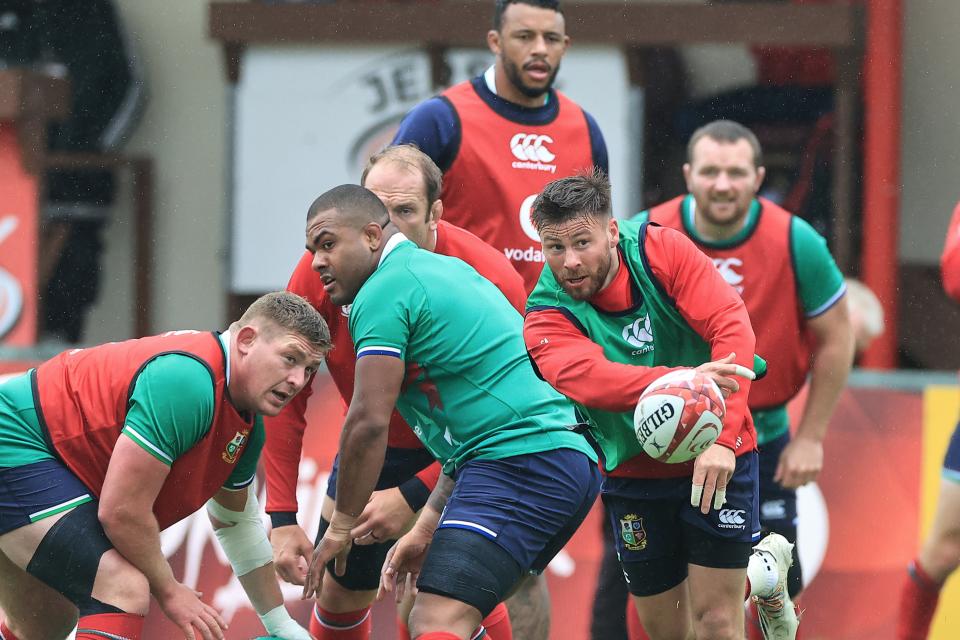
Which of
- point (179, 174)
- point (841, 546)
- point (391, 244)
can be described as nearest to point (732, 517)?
point (391, 244)

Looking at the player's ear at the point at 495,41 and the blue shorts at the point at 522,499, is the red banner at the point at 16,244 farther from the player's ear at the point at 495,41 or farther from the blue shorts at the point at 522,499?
the blue shorts at the point at 522,499

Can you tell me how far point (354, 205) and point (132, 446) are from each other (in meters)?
0.99

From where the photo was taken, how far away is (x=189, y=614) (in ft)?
14.9

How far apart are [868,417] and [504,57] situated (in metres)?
2.49

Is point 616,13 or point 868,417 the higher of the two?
point 616,13

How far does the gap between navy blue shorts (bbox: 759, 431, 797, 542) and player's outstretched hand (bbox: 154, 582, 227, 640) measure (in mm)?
2466

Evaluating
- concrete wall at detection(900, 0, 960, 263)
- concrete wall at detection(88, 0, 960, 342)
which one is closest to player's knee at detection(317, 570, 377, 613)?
concrete wall at detection(88, 0, 960, 342)

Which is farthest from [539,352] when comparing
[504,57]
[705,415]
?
[504,57]

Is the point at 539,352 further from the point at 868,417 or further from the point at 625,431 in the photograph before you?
the point at 868,417

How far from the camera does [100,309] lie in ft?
32.3

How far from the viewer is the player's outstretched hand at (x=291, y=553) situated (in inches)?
200

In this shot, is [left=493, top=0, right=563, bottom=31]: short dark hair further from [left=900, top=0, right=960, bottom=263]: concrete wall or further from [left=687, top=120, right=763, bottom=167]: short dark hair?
[left=900, top=0, right=960, bottom=263]: concrete wall

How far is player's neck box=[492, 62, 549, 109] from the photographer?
5.84 m

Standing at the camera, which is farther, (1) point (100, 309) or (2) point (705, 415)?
(1) point (100, 309)
